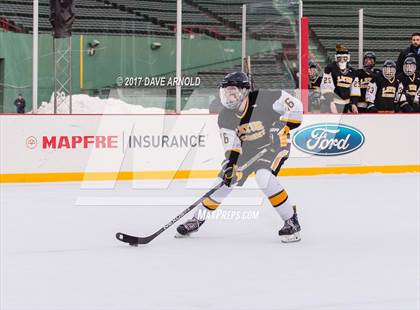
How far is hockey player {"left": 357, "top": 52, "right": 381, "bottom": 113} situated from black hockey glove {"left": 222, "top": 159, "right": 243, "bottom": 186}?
6.11m

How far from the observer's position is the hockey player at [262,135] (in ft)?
19.1

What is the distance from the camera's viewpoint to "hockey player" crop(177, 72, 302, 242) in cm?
583

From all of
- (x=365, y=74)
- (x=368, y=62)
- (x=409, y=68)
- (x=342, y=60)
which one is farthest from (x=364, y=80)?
(x=409, y=68)

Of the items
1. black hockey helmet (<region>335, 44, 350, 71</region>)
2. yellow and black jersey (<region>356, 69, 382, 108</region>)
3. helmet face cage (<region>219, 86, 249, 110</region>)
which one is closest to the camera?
helmet face cage (<region>219, 86, 249, 110</region>)

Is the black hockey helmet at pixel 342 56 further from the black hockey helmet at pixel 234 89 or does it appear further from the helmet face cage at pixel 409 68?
the black hockey helmet at pixel 234 89

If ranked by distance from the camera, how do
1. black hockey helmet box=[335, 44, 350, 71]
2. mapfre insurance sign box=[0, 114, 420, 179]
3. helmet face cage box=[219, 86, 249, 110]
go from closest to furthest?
helmet face cage box=[219, 86, 249, 110] < mapfre insurance sign box=[0, 114, 420, 179] < black hockey helmet box=[335, 44, 350, 71]

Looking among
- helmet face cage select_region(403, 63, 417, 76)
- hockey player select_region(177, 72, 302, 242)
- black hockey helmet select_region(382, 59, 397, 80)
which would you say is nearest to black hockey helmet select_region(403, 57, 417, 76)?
helmet face cage select_region(403, 63, 417, 76)

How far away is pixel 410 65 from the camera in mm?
11742

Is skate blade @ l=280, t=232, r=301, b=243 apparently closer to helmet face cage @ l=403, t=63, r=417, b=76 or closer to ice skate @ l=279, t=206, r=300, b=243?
ice skate @ l=279, t=206, r=300, b=243

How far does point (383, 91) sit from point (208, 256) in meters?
7.16

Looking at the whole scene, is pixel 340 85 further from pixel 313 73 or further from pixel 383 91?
pixel 383 91

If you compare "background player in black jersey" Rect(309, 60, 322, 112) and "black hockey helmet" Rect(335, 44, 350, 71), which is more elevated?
"black hockey helmet" Rect(335, 44, 350, 71)

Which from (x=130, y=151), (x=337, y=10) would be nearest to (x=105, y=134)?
(x=130, y=151)

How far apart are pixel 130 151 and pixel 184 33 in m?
1.60
